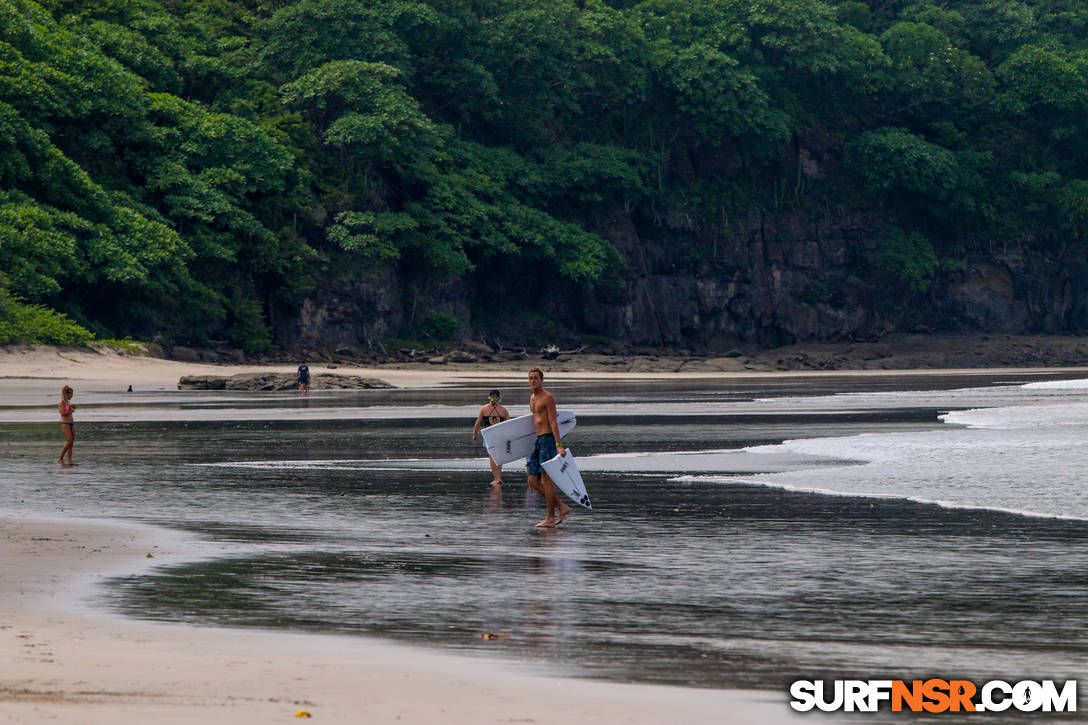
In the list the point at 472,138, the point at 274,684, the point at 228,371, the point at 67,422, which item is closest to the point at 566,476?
the point at 274,684

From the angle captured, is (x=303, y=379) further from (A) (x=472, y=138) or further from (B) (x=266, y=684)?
(B) (x=266, y=684)

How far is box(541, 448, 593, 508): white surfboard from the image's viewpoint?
13.5 m

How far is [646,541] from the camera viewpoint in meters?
12.4

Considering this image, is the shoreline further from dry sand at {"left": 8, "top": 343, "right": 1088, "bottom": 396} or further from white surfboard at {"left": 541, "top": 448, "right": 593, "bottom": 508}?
dry sand at {"left": 8, "top": 343, "right": 1088, "bottom": 396}

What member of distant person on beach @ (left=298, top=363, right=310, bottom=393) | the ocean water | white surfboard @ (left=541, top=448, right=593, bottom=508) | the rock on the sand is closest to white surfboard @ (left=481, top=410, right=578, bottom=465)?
the ocean water

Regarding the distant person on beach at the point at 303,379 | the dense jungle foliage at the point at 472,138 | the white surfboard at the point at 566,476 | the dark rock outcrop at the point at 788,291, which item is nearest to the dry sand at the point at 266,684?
the white surfboard at the point at 566,476

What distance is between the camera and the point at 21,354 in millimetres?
42250

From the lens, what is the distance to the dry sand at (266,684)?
6309mm

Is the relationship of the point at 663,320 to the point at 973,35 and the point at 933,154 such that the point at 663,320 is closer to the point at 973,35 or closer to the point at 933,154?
the point at 933,154

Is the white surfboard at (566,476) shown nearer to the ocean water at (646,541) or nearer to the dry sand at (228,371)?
the ocean water at (646,541)

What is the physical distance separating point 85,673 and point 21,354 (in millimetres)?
37825

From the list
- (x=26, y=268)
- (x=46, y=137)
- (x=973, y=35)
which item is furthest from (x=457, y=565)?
(x=973, y=35)

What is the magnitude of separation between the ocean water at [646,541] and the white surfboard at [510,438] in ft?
1.78

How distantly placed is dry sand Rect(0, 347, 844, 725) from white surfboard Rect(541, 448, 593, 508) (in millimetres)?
5182
